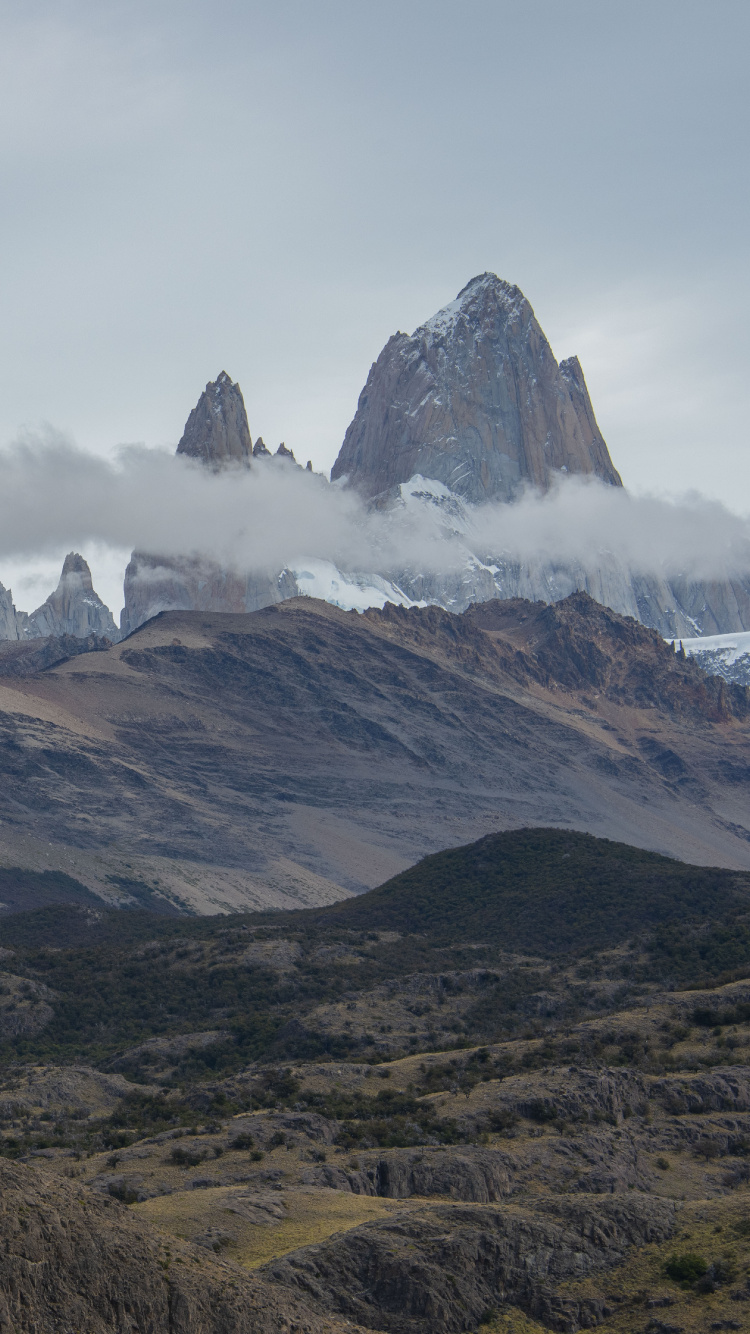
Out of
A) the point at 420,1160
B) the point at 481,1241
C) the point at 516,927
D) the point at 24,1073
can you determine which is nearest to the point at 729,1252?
the point at 481,1241

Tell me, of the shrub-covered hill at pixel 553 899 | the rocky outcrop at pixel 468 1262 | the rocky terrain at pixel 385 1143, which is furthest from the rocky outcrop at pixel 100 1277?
the shrub-covered hill at pixel 553 899

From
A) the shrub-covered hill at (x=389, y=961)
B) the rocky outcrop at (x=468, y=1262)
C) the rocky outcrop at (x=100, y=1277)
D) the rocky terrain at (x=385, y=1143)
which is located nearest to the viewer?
the rocky outcrop at (x=100, y=1277)

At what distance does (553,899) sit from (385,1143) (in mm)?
106641

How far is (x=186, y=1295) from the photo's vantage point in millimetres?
37312

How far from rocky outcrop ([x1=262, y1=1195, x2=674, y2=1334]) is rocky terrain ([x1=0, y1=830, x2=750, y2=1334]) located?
3.7 inches

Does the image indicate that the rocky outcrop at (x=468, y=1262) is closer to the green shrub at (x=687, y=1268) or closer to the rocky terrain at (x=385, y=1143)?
the rocky terrain at (x=385, y=1143)

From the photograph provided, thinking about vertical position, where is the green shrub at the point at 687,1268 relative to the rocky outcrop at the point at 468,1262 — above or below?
below

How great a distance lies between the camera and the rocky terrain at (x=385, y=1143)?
39.2m

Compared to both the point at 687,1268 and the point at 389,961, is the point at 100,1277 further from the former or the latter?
the point at 389,961

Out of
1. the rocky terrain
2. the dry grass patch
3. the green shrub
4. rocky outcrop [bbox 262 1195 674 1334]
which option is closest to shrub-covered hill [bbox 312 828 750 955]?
the rocky terrain

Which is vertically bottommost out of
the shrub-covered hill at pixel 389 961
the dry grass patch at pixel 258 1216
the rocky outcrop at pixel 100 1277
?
the shrub-covered hill at pixel 389 961

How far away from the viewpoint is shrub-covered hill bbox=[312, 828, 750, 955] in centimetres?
15812

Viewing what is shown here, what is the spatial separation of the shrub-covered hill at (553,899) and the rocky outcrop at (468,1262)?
84.5 metres

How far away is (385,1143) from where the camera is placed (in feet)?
224
